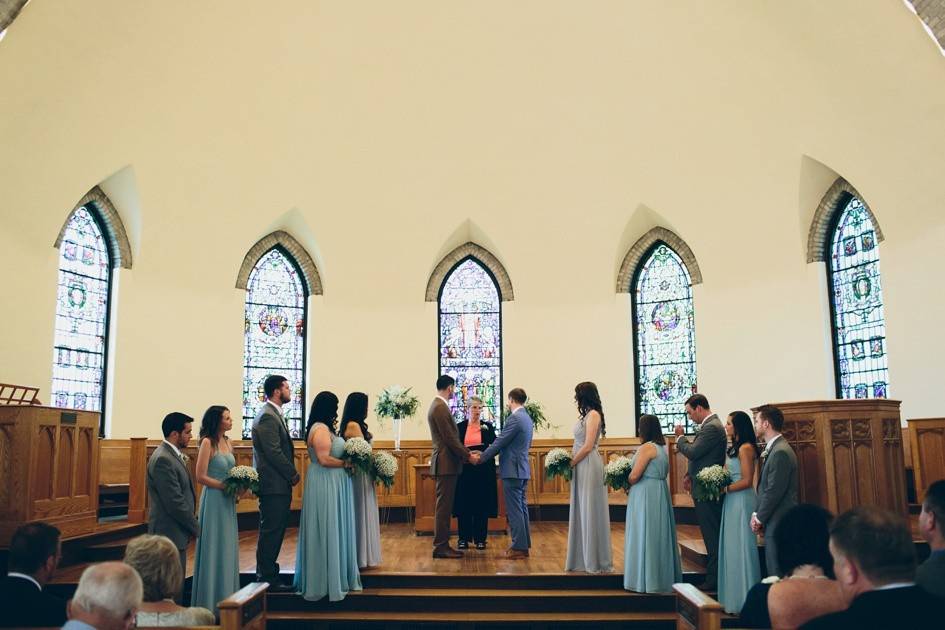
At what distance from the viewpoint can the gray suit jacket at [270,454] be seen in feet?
22.2

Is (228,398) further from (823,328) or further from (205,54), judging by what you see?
(823,328)

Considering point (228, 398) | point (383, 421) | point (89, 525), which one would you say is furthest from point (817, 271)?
point (89, 525)

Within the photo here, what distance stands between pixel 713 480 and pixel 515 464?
2.15 m

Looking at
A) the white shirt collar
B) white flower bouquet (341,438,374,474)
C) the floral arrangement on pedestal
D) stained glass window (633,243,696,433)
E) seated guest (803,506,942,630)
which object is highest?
stained glass window (633,243,696,433)

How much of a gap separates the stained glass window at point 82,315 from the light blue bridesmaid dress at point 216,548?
18.7ft

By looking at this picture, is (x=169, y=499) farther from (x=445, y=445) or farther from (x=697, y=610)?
(x=697, y=610)

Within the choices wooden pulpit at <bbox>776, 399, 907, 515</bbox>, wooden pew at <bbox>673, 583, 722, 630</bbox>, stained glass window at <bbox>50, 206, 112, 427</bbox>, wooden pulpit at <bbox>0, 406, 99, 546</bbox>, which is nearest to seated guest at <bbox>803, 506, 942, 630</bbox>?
wooden pew at <bbox>673, 583, 722, 630</bbox>

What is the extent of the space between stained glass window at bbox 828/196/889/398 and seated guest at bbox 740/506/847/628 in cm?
823

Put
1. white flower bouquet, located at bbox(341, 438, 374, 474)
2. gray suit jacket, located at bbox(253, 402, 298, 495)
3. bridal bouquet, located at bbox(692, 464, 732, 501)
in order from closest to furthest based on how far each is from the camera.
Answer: bridal bouquet, located at bbox(692, 464, 732, 501) → gray suit jacket, located at bbox(253, 402, 298, 495) → white flower bouquet, located at bbox(341, 438, 374, 474)

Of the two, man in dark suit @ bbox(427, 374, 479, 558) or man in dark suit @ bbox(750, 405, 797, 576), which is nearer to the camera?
man in dark suit @ bbox(750, 405, 797, 576)

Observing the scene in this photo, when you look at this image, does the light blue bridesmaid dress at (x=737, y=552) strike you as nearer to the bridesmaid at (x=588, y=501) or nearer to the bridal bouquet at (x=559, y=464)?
the bridesmaid at (x=588, y=501)

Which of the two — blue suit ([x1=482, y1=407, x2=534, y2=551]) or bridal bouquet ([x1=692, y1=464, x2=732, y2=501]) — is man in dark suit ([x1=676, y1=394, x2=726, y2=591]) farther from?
blue suit ([x1=482, y1=407, x2=534, y2=551])

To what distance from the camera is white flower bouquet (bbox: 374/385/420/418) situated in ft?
40.0

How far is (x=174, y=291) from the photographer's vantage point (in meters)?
12.6
